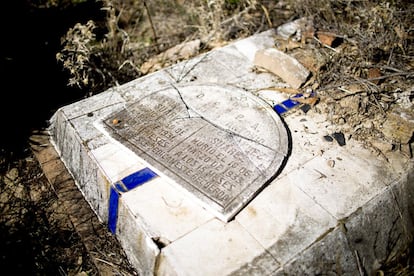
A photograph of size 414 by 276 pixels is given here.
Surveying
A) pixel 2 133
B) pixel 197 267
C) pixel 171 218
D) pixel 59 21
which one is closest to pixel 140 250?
pixel 171 218

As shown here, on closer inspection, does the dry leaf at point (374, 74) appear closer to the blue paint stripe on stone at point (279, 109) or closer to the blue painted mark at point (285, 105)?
the blue painted mark at point (285, 105)

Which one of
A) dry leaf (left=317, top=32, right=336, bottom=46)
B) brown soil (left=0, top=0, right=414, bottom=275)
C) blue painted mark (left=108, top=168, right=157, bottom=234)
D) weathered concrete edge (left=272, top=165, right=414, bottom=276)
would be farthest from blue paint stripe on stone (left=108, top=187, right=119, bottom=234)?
dry leaf (left=317, top=32, right=336, bottom=46)

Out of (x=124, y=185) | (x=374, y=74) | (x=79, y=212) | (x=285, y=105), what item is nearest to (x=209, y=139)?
(x=124, y=185)

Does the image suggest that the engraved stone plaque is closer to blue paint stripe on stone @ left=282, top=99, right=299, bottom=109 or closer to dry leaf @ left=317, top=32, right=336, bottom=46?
blue paint stripe on stone @ left=282, top=99, right=299, bottom=109

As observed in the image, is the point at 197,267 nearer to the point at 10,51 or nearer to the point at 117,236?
the point at 117,236

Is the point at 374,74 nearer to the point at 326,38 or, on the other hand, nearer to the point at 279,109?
the point at 326,38

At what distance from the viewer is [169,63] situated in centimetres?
418

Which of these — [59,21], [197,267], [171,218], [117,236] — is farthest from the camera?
[59,21]

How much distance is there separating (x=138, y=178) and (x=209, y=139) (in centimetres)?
63

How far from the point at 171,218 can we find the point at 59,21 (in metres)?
3.82

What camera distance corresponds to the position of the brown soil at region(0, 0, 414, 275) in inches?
107

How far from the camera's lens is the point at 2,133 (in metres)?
3.65

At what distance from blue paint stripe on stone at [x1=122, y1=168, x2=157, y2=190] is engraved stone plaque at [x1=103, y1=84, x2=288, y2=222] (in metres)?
0.09

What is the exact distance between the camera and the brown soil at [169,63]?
2.73 meters
